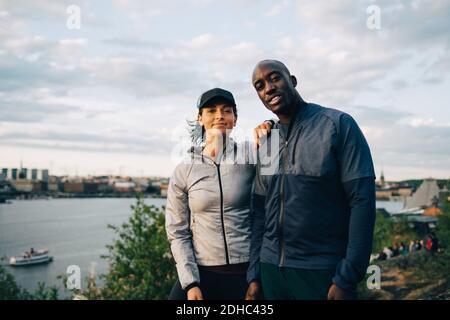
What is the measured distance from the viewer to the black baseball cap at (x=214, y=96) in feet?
9.28

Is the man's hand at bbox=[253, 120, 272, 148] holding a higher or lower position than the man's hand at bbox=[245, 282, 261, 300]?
higher

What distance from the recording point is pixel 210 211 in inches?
109

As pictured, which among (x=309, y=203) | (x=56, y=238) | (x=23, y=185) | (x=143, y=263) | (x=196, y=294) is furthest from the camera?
(x=23, y=185)

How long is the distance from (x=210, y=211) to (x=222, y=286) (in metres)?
0.49

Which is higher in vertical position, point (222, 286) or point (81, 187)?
point (222, 286)

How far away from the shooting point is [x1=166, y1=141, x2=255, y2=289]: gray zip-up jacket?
275 cm

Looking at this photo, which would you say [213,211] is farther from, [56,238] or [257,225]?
[56,238]

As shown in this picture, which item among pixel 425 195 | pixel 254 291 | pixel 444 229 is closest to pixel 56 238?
pixel 425 195

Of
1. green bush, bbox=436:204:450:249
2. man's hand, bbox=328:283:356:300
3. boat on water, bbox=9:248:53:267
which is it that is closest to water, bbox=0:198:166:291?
boat on water, bbox=9:248:53:267

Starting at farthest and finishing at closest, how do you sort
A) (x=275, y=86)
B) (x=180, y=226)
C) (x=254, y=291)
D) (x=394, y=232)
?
(x=394, y=232) → (x=180, y=226) → (x=254, y=291) → (x=275, y=86)

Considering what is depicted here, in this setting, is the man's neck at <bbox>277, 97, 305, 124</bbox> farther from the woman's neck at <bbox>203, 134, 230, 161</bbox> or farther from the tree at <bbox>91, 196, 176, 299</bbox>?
the tree at <bbox>91, 196, 176, 299</bbox>

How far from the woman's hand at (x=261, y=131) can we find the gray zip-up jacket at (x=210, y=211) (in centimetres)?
13
